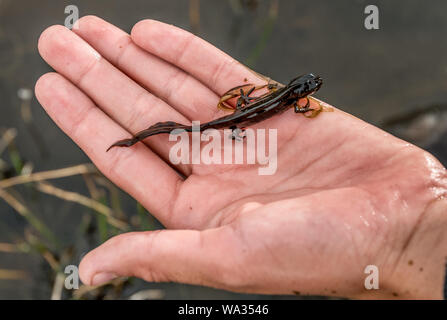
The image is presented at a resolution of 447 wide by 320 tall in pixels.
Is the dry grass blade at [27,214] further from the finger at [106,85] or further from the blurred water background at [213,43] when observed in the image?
the finger at [106,85]

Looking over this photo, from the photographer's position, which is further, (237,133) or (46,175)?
(46,175)

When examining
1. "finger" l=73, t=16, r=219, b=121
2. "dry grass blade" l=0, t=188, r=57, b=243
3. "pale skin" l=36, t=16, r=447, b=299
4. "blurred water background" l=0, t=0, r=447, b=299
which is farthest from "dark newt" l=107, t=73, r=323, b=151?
"dry grass blade" l=0, t=188, r=57, b=243

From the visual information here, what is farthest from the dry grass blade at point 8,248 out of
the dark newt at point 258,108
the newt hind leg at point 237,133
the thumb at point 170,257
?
the newt hind leg at point 237,133

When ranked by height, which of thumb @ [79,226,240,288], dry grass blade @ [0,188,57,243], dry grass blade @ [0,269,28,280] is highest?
dry grass blade @ [0,188,57,243]

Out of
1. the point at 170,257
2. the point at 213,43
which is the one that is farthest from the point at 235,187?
the point at 213,43

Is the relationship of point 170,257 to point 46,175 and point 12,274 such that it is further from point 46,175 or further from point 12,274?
point 12,274

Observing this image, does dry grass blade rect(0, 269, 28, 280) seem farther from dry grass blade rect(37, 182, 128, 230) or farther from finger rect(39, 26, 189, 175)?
finger rect(39, 26, 189, 175)
